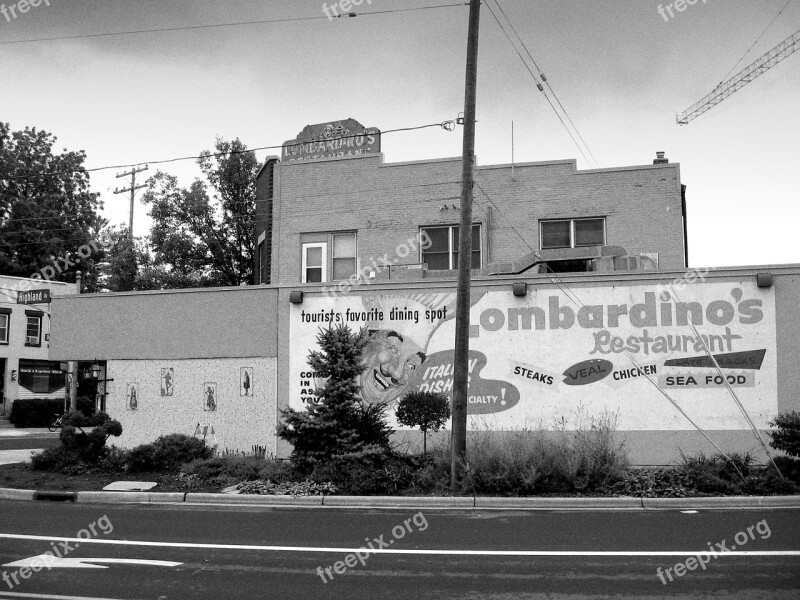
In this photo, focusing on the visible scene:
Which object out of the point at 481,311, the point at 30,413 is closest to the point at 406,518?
the point at 481,311

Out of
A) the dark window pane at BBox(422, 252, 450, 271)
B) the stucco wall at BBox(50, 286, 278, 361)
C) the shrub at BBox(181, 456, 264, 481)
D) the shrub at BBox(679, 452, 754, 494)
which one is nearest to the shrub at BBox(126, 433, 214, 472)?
the shrub at BBox(181, 456, 264, 481)

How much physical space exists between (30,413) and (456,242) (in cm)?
2790

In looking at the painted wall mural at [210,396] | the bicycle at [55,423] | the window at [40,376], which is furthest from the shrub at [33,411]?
the painted wall mural at [210,396]

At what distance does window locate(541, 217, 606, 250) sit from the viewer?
2097 centimetres

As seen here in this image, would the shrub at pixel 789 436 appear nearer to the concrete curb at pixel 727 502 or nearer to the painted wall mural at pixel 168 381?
the concrete curb at pixel 727 502

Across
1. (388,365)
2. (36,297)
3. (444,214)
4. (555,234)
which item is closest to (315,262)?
(444,214)

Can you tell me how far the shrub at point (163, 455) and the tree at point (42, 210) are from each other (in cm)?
3841

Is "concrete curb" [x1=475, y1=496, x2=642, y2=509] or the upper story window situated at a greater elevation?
the upper story window

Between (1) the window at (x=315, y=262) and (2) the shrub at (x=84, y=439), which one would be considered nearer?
(2) the shrub at (x=84, y=439)

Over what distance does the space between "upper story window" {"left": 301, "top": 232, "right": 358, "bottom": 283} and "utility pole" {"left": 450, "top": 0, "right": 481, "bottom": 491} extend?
8.66m

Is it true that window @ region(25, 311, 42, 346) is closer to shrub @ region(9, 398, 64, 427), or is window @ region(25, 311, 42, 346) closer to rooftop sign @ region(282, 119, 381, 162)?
shrub @ region(9, 398, 64, 427)

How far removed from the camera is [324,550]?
352 inches

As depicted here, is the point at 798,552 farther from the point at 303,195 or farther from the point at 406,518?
the point at 303,195

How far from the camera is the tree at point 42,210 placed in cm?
5050
